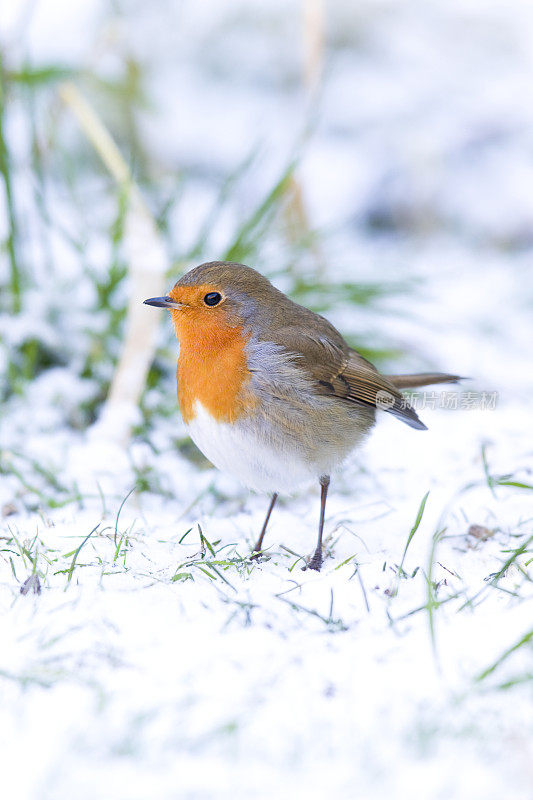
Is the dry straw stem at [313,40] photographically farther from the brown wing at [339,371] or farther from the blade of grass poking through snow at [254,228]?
the brown wing at [339,371]

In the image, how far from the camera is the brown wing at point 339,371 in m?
3.10

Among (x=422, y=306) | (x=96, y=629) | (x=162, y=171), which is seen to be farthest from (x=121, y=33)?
(x=96, y=629)

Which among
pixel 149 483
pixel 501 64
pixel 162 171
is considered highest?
pixel 501 64

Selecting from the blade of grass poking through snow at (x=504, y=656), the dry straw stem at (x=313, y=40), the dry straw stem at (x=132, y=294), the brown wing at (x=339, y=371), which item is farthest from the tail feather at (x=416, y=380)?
the dry straw stem at (x=313, y=40)

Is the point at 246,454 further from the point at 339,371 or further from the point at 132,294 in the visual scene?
the point at 132,294

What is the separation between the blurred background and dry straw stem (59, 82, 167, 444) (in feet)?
0.04

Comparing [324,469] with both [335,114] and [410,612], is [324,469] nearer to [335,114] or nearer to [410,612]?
[410,612]

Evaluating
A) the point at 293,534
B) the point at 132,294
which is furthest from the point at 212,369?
the point at 132,294

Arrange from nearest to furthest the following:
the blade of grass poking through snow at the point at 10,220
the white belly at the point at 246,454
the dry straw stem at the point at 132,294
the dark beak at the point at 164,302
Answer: the white belly at the point at 246,454, the dark beak at the point at 164,302, the dry straw stem at the point at 132,294, the blade of grass poking through snow at the point at 10,220

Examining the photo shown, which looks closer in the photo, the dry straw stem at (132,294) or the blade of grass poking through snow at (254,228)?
the dry straw stem at (132,294)

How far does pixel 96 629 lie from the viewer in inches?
88.5

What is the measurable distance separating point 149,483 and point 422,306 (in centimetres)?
311

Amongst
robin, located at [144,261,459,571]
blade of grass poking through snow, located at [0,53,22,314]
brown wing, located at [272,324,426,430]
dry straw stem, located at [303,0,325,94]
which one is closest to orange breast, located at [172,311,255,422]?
robin, located at [144,261,459,571]

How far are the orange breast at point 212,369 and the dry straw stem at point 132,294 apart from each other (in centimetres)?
93
